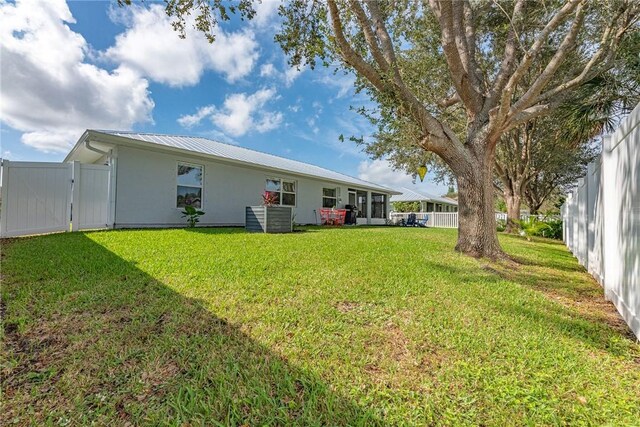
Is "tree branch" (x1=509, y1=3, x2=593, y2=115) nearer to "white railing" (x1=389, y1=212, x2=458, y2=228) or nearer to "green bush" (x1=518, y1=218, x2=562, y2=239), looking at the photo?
"green bush" (x1=518, y1=218, x2=562, y2=239)

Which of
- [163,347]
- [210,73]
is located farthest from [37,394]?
[210,73]

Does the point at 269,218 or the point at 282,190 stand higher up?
the point at 282,190

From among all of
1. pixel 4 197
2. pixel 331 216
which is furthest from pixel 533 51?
pixel 331 216

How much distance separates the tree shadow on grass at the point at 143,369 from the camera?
5.17ft

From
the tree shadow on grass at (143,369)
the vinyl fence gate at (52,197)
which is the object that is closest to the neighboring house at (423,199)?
the vinyl fence gate at (52,197)

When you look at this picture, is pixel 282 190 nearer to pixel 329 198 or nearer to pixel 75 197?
pixel 329 198

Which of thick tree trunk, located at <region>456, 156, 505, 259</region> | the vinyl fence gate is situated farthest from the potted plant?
thick tree trunk, located at <region>456, 156, 505, 259</region>

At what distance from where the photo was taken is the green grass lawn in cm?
162

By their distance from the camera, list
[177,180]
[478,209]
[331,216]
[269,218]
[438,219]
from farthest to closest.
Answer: [438,219] < [331,216] < [177,180] < [269,218] < [478,209]

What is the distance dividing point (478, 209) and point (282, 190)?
9.54 m

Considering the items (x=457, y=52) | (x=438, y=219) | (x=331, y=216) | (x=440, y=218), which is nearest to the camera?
(x=457, y=52)

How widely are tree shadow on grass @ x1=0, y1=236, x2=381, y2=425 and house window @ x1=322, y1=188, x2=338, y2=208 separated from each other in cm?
1345

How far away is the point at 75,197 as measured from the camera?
7535mm

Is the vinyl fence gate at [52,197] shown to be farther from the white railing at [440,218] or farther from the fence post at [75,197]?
the white railing at [440,218]
